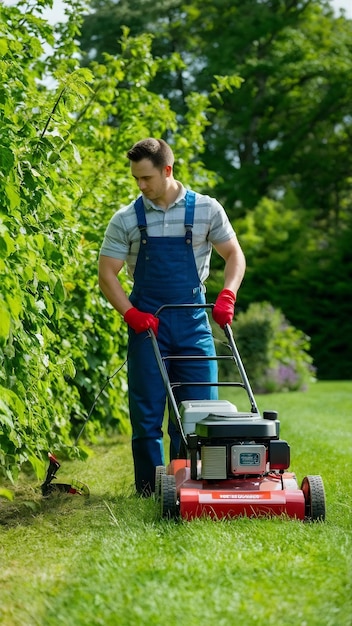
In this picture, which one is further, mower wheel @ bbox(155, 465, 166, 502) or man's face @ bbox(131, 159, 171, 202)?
man's face @ bbox(131, 159, 171, 202)

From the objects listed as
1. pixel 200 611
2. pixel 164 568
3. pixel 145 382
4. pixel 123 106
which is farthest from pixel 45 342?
pixel 123 106

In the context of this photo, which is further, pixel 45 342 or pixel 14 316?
pixel 45 342

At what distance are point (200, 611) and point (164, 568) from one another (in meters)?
0.48

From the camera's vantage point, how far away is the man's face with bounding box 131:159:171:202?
525cm

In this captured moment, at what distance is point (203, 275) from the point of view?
5.56 metres

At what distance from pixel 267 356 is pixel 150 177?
10.9m

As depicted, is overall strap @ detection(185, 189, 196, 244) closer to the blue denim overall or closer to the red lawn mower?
the blue denim overall

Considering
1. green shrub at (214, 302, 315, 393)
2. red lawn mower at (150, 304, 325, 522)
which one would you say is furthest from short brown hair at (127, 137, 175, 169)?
green shrub at (214, 302, 315, 393)

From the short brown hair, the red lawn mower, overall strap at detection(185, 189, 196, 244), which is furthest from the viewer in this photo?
overall strap at detection(185, 189, 196, 244)

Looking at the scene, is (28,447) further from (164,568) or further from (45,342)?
(164,568)

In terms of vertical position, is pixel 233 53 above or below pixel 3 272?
above

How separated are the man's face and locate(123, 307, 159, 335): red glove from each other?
1.95 feet

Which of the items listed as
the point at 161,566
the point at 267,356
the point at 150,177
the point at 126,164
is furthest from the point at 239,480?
the point at 267,356

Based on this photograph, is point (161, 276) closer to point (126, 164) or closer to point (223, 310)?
point (223, 310)
